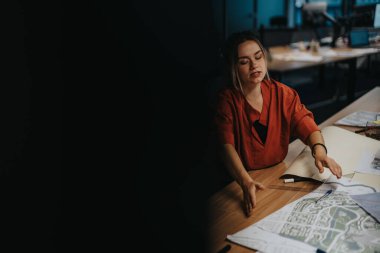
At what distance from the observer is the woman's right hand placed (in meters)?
0.90

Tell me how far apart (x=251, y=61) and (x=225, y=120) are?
19 centimetres

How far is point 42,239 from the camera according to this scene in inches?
19.1

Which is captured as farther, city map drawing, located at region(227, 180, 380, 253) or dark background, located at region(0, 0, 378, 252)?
city map drawing, located at region(227, 180, 380, 253)

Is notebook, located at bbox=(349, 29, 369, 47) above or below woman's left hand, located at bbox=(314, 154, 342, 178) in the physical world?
above

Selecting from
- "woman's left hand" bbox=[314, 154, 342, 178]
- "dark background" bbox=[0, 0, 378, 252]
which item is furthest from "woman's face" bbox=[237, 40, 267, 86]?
"dark background" bbox=[0, 0, 378, 252]

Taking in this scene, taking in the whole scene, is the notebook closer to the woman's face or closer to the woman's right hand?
the woman's face

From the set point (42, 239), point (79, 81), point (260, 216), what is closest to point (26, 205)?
point (42, 239)

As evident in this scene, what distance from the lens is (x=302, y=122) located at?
3.75 ft

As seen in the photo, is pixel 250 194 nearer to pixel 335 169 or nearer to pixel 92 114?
pixel 335 169

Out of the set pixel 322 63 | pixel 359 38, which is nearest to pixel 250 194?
pixel 322 63

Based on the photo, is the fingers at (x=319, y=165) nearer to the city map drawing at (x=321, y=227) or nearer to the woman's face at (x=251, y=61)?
the city map drawing at (x=321, y=227)

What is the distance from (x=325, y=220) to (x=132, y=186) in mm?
484

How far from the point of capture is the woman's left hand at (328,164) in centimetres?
98

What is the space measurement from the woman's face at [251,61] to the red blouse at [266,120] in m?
0.08
